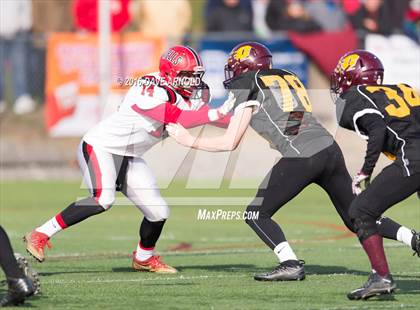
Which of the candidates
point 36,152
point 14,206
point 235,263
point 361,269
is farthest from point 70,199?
point 361,269

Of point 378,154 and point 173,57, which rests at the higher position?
point 173,57

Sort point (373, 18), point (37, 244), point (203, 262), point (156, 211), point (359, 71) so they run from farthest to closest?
point (373, 18) < point (203, 262) < point (156, 211) < point (37, 244) < point (359, 71)

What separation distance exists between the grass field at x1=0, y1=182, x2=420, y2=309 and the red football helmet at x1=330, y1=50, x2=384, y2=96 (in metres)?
1.50

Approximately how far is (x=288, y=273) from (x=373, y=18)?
10409 mm

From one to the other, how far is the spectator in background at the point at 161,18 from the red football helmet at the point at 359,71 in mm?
10770

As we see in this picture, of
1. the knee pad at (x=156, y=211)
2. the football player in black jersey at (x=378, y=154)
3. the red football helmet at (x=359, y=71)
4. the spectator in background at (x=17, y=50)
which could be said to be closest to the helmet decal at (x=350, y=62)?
the red football helmet at (x=359, y=71)

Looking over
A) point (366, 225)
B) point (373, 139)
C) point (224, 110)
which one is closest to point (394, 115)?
point (373, 139)

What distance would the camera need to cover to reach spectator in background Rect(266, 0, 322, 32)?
18.8 m

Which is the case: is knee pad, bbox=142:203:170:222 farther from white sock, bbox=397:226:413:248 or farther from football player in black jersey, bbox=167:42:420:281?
white sock, bbox=397:226:413:248

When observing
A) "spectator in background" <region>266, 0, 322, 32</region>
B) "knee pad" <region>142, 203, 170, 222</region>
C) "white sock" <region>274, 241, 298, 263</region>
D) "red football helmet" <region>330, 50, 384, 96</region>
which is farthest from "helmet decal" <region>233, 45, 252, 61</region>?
"spectator in background" <region>266, 0, 322, 32</region>

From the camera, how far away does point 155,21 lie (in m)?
19.0

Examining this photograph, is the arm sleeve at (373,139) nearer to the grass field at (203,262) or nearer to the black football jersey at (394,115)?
the black football jersey at (394,115)

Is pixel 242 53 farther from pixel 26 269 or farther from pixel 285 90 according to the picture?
pixel 26 269

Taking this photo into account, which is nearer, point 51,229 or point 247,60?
point 247,60
